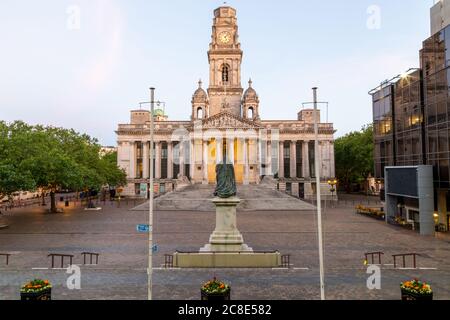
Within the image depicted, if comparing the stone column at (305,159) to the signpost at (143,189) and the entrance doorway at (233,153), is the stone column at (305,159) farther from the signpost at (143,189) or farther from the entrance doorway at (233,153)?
the signpost at (143,189)

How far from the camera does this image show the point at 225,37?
9300 cm

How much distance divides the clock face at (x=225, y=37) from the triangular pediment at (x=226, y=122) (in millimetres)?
21672

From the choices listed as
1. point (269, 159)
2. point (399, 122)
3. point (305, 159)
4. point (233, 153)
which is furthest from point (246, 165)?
A: point (399, 122)

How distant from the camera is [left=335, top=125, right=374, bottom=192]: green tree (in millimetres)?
86438

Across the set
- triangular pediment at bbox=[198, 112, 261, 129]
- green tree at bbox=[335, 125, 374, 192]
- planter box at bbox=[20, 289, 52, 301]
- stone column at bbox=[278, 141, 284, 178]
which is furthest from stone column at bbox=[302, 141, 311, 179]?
planter box at bbox=[20, 289, 52, 301]

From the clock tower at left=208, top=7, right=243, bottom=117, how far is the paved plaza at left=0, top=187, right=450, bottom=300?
56.8 metres

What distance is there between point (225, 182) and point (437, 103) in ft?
78.4

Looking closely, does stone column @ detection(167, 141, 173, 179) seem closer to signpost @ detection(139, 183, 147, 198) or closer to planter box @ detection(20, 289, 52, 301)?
signpost @ detection(139, 183, 147, 198)

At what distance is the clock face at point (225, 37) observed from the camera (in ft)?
305

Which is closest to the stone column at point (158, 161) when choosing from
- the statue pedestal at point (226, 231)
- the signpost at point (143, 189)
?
the signpost at point (143, 189)

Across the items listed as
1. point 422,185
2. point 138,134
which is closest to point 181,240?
point 422,185

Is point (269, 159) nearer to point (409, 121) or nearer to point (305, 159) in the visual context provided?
point (305, 159)
